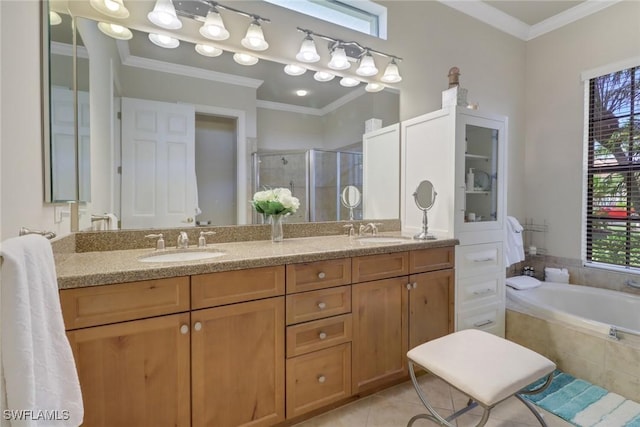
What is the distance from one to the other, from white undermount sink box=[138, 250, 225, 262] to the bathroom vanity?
79 mm

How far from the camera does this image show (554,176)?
299 cm

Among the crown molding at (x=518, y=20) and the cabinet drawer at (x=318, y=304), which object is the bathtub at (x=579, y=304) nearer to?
the cabinet drawer at (x=318, y=304)

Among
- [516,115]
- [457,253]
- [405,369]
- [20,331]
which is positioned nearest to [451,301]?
[457,253]

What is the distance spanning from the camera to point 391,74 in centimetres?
240

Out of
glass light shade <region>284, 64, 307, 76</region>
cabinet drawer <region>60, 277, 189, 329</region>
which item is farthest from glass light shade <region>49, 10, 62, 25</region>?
glass light shade <region>284, 64, 307, 76</region>

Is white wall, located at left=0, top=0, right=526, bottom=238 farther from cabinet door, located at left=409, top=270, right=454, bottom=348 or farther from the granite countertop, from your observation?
cabinet door, located at left=409, top=270, right=454, bottom=348

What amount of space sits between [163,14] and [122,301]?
1.51 meters

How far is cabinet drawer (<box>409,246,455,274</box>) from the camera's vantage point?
1824 mm

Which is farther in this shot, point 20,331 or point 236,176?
point 236,176

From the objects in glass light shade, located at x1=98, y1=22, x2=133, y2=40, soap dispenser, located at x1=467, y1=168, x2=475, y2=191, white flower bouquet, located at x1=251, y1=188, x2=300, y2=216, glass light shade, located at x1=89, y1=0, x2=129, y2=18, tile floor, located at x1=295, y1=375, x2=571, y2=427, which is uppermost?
glass light shade, located at x1=89, y1=0, x2=129, y2=18

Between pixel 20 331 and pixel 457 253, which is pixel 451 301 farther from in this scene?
pixel 20 331

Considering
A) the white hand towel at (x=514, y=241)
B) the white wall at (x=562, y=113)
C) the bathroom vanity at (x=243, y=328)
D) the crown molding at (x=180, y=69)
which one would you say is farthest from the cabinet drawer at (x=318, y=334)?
the white wall at (x=562, y=113)

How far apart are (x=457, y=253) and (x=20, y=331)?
6.94 ft

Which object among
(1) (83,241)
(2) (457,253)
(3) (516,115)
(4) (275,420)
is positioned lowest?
(4) (275,420)
